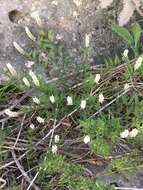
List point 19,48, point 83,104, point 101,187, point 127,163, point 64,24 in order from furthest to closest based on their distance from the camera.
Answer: point 64,24, point 19,48, point 83,104, point 127,163, point 101,187

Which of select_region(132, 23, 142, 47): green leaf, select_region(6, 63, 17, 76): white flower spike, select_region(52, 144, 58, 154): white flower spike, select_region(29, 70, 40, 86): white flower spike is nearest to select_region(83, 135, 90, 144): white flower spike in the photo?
select_region(52, 144, 58, 154): white flower spike

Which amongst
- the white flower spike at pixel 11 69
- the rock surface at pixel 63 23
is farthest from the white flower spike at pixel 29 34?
the white flower spike at pixel 11 69

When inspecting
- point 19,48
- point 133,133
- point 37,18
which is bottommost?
point 133,133

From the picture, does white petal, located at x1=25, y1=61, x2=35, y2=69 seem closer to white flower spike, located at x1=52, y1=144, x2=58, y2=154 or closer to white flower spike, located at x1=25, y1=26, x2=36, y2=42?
white flower spike, located at x1=25, y1=26, x2=36, y2=42

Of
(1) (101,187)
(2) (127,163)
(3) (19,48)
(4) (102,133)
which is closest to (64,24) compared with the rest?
(3) (19,48)

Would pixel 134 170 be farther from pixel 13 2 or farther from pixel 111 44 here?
pixel 13 2

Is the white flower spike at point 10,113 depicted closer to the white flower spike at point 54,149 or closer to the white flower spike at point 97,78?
the white flower spike at point 54,149

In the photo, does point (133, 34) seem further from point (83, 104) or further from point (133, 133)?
point (133, 133)

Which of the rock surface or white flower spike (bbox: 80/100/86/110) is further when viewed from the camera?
the rock surface

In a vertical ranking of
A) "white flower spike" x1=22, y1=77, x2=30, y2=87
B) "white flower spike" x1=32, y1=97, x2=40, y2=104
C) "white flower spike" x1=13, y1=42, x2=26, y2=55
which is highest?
"white flower spike" x1=13, y1=42, x2=26, y2=55
